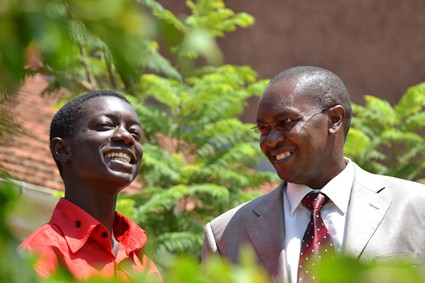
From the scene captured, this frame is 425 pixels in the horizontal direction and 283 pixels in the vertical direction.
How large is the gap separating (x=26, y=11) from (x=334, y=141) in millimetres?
3278

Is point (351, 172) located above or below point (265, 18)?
above

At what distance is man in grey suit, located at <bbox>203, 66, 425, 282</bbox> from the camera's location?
3770 millimetres

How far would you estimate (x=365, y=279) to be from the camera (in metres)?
0.78

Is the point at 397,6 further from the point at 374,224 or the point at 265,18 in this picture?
the point at 374,224

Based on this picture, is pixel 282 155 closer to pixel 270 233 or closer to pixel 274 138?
pixel 274 138

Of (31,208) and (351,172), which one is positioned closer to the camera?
(31,208)

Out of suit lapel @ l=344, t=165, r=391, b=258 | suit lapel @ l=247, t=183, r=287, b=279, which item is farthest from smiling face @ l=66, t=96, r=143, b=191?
suit lapel @ l=344, t=165, r=391, b=258

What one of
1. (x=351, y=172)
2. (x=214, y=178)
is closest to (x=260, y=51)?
(x=214, y=178)

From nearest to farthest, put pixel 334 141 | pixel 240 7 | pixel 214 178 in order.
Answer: pixel 334 141, pixel 214 178, pixel 240 7

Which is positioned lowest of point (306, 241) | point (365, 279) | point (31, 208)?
point (306, 241)

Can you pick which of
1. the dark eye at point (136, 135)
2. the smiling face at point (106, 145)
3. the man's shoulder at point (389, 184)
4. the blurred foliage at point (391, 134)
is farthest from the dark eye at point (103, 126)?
the blurred foliage at point (391, 134)

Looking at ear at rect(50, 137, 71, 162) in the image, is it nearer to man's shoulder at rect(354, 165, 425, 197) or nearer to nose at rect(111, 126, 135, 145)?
nose at rect(111, 126, 135, 145)

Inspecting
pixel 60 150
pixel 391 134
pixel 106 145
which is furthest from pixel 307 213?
pixel 391 134

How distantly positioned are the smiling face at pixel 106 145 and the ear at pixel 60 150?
0.02 m
